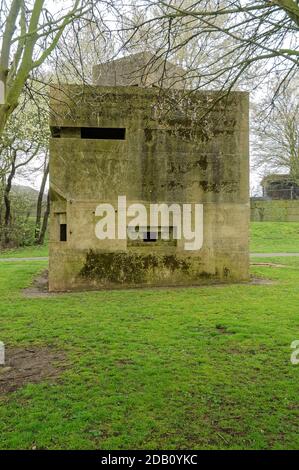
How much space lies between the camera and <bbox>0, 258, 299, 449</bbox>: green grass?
11.8ft

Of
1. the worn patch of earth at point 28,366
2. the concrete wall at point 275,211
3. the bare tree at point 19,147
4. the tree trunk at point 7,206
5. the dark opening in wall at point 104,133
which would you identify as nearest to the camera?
the worn patch of earth at point 28,366

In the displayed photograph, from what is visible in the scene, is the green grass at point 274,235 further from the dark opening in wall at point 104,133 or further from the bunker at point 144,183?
the dark opening in wall at point 104,133

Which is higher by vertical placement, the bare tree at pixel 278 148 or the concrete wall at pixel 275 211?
the bare tree at pixel 278 148

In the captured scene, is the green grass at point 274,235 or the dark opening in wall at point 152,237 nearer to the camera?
the dark opening in wall at point 152,237

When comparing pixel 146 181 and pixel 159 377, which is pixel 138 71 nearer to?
pixel 159 377

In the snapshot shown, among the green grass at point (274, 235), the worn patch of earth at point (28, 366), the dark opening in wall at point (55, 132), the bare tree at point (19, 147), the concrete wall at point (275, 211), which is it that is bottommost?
the worn patch of earth at point (28, 366)

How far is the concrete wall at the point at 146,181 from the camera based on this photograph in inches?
417

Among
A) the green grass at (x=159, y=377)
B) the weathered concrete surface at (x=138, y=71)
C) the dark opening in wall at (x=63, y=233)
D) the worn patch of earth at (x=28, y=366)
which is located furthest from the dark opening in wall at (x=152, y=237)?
the worn patch of earth at (x=28, y=366)

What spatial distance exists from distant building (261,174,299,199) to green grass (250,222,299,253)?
3.86 m

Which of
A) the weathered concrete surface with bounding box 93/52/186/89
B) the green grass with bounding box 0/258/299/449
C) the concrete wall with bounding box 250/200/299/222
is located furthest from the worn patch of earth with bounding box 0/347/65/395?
the concrete wall with bounding box 250/200/299/222

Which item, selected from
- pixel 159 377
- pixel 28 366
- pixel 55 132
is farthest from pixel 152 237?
pixel 159 377

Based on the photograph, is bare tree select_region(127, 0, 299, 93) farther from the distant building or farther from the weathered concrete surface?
the distant building

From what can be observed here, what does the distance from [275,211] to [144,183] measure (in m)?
22.6

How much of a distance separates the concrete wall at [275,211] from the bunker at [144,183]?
2071 cm
